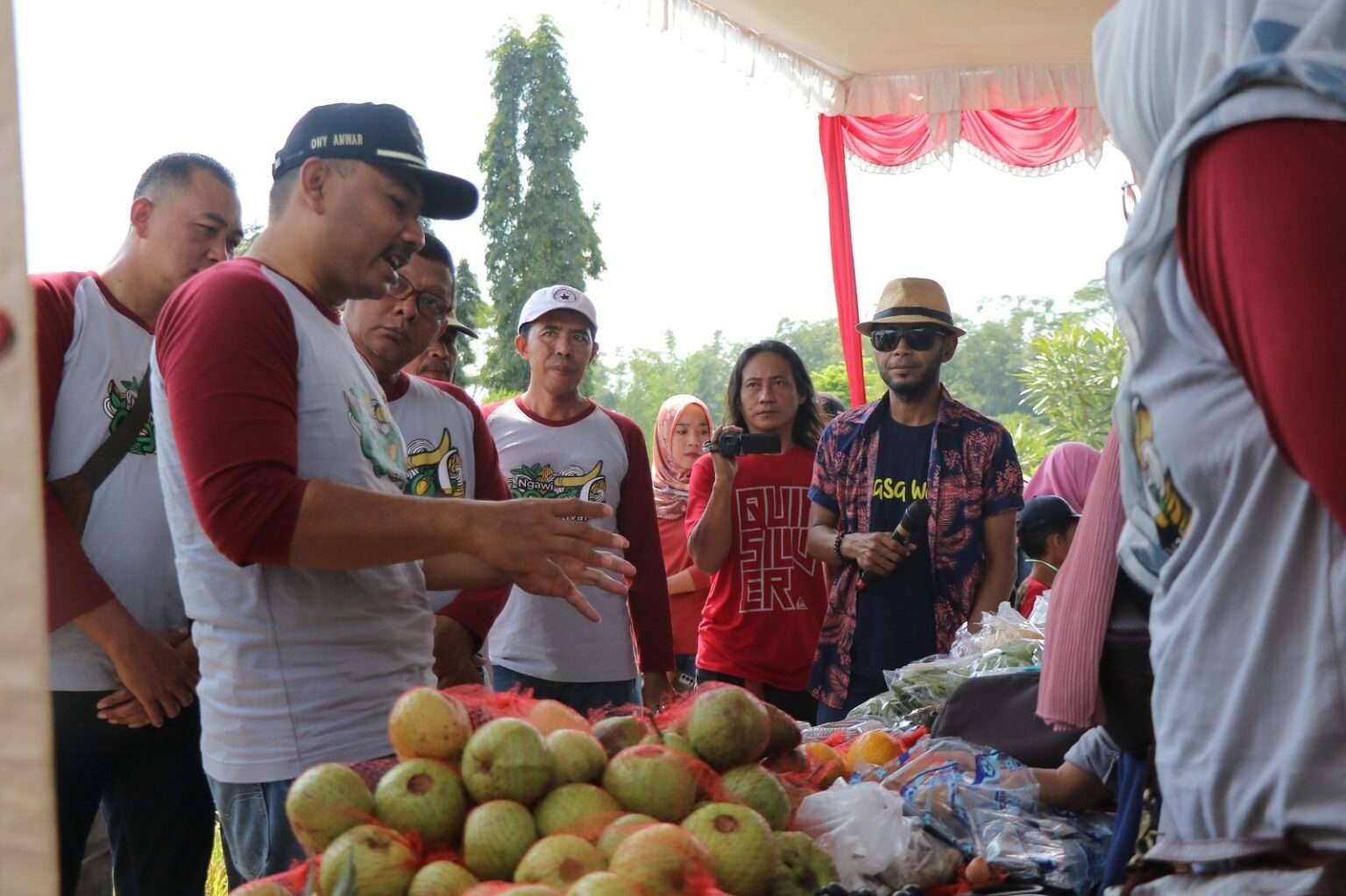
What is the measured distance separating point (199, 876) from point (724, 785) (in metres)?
1.46

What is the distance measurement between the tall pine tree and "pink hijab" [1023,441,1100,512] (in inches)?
548

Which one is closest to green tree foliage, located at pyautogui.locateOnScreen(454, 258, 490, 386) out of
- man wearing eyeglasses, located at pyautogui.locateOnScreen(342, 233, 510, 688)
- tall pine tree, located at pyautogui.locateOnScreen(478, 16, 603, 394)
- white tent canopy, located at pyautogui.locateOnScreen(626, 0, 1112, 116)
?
tall pine tree, located at pyautogui.locateOnScreen(478, 16, 603, 394)

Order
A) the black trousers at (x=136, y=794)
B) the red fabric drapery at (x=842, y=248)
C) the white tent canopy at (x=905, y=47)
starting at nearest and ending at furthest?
the black trousers at (x=136, y=794) → the white tent canopy at (x=905, y=47) → the red fabric drapery at (x=842, y=248)

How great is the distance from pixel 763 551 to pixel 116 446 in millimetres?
2272

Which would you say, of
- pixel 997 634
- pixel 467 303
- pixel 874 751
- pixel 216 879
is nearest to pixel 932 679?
pixel 997 634

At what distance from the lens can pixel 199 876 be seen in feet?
8.25

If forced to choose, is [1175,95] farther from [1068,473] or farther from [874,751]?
[1068,473]

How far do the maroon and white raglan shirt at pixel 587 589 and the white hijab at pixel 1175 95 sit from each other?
9.02 ft

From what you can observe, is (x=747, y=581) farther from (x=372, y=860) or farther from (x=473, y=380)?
(x=473, y=380)

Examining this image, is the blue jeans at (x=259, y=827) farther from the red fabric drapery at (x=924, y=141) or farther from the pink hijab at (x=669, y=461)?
the red fabric drapery at (x=924, y=141)

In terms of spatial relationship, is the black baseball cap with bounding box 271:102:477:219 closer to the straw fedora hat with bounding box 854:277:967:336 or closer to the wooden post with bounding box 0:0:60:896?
the wooden post with bounding box 0:0:60:896

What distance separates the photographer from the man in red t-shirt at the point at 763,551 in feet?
13.3

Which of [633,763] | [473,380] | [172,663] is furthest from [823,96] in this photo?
[473,380]

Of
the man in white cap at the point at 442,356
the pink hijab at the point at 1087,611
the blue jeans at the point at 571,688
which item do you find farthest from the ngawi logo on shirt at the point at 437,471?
the pink hijab at the point at 1087,611
